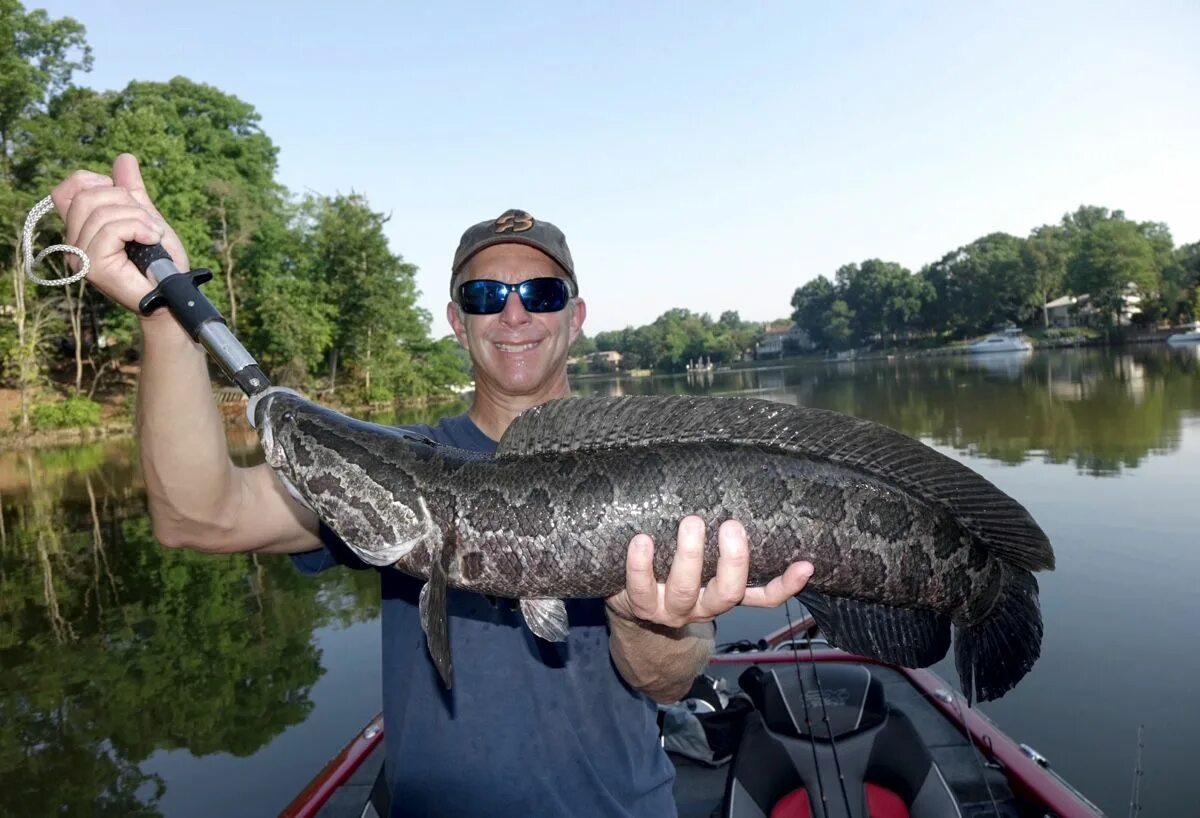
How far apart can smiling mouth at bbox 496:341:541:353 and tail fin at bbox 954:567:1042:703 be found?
228 centimetres

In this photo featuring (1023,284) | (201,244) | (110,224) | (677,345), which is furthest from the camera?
(677,345)

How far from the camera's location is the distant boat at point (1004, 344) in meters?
88.1

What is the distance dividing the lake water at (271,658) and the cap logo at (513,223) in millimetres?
6476

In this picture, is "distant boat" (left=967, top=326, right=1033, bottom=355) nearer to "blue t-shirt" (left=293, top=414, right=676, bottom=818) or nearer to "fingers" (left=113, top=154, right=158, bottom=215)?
"blue t-shirt" (left=293, top=414, right=676, bottom=818)

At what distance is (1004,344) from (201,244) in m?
86.5

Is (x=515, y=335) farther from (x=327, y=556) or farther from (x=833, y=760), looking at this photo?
(x=833, y=760)

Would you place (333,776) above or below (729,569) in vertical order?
below

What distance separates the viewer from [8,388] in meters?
37.2

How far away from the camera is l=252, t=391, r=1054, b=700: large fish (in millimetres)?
2678

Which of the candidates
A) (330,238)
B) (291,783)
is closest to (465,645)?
(291,783)

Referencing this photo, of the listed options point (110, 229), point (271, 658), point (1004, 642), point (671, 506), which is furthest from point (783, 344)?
point (110, 229)

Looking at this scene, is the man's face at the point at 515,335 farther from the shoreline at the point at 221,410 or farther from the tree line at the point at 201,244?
the tree line at the point at 201,244

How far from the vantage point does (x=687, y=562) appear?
8.46 ft

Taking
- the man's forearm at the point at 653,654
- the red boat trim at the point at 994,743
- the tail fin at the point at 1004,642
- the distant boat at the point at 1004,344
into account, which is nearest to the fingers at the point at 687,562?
the man's forearm at the point at 653,654
